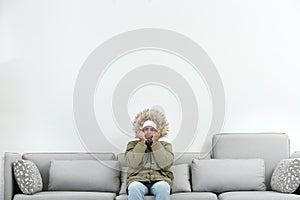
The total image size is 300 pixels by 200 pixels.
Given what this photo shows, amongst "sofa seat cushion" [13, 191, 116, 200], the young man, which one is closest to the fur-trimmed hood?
the young man

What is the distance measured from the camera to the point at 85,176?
5.18 m

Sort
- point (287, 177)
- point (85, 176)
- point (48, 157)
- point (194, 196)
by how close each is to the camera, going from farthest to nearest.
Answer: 1. point (48, 157)
2. point (85, 176)
3. point (287, 177)
4. point (194, 196)

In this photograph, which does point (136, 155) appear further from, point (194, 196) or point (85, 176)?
point (194, 196)

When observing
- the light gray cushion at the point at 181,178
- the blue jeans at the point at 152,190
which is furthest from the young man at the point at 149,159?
the light gray cushion at the point at 181,178

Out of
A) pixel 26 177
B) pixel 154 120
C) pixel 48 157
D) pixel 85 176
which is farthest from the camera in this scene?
pixel 48 157

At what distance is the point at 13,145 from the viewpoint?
227 inches

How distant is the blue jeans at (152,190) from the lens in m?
4.68

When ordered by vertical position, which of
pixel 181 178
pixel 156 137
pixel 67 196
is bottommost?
pixel 67 196

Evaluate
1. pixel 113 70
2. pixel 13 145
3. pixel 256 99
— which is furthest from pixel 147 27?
pixel 13 145

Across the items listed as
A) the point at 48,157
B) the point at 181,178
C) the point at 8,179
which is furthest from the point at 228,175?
the point at 8,179

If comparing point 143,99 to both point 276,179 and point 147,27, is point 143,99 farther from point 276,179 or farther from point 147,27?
Answer: point 276,179

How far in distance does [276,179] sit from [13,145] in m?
2.72

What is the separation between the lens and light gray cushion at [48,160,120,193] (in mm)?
5160

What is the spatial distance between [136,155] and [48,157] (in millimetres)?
964
